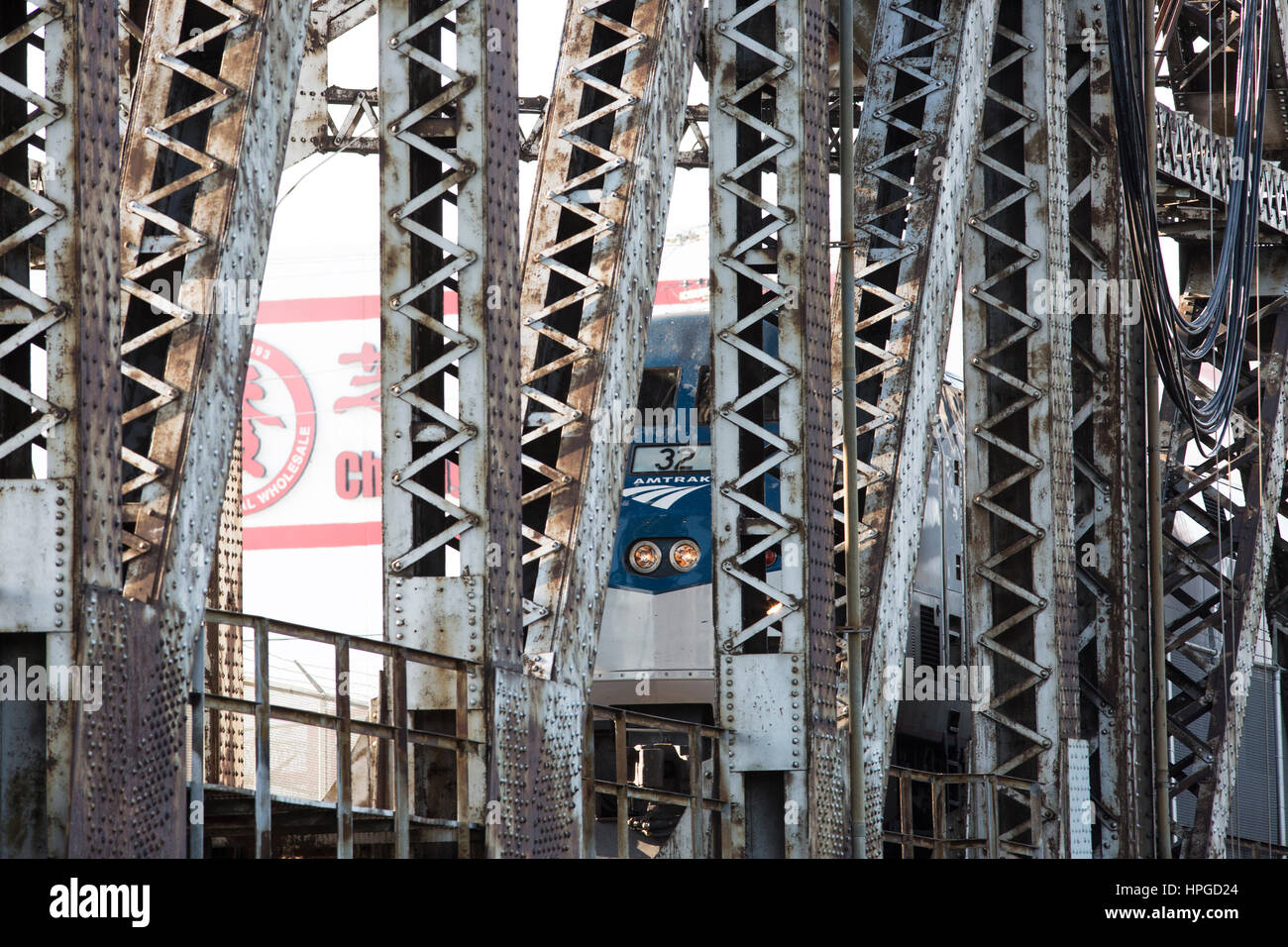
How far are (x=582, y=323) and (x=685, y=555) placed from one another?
9.21 m

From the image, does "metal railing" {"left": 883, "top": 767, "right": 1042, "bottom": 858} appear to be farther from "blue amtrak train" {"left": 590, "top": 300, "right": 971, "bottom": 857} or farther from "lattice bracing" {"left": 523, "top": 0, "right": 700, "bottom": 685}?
"lattice bracing" {"left": 523, "top": 0, "right": 700, "bottom": 685}

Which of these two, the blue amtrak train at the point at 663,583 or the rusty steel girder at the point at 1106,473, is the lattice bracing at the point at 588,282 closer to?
the blue amtrak train at the point at 663,583

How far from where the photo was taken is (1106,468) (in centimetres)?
1927

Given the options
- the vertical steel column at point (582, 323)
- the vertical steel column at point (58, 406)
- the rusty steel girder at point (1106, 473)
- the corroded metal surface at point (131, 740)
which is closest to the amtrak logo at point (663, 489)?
the rusty steel girder at point (1106, 473)

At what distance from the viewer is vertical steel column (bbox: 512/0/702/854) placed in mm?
11211

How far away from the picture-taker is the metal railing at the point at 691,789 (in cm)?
1229

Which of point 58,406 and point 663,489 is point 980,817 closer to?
point 663,489

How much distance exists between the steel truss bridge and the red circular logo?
1585 centimetres

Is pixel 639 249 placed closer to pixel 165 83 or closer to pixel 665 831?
pixel 165 83

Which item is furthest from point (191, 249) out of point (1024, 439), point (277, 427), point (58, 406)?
point (277, 427)

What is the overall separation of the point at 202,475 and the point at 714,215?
224 inches

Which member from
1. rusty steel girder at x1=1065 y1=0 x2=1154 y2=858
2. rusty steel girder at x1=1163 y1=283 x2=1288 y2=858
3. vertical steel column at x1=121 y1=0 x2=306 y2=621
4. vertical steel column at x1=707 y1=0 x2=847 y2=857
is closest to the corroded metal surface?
vertical steel column at x1=121 y1=0 x2=306 y2=621

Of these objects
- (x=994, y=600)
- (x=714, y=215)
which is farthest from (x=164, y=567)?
(x=994, y=600)

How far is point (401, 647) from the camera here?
9.95 meters
